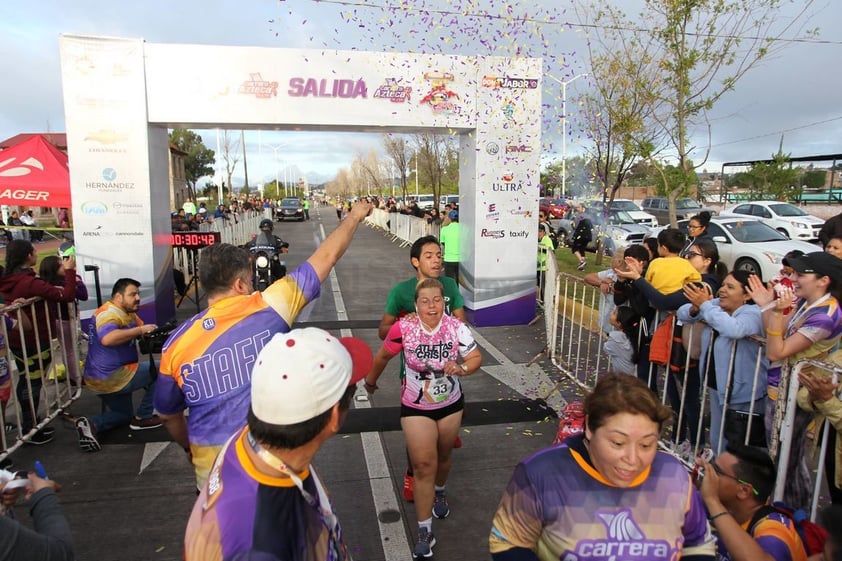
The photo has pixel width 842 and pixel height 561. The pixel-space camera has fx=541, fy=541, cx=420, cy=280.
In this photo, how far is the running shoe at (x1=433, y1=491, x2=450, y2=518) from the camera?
3775 millimetres

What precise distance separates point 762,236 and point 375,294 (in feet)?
34.3

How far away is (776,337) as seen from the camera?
10.7 feet

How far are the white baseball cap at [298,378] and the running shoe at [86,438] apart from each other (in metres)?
4.25

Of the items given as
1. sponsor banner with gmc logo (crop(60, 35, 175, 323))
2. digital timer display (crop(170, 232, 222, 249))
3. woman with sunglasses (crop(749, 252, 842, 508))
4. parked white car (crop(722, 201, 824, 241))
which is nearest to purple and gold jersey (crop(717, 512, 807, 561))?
woman with sunglasses (crop(749, 252, 842, 508))

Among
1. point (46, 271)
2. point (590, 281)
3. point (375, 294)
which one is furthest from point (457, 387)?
point (375, 294)

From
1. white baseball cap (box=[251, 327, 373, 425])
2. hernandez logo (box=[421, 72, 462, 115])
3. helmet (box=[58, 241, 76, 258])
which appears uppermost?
hernandez logo (box=[421, 72, 462, 115])

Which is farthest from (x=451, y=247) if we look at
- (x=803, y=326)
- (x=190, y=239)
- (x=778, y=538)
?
(x=778, y=538)

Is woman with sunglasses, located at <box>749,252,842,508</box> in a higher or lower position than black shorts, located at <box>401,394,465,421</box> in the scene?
higher

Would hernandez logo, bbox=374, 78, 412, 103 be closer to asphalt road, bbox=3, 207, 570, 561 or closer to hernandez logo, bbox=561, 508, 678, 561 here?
asphalt road, bbox=3, 207, 570, 561

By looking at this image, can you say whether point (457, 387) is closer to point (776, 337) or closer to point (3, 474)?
point (776, 337)

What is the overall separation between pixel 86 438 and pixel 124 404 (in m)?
0.46

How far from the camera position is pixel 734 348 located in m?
3.76

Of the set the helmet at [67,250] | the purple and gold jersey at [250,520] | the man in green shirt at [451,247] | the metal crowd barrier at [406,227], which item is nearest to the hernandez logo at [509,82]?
the man in green shirt at [451,247]

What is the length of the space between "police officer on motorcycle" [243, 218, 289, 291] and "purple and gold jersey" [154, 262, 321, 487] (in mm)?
7824
